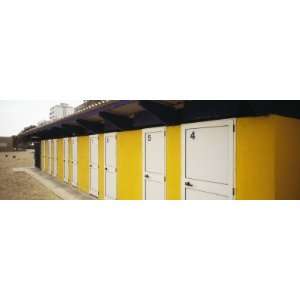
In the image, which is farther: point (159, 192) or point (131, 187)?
point (131, 187)

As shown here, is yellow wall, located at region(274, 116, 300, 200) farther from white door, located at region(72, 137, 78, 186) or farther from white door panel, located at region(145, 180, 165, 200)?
white door, located at region(72, 137, 78, 186)

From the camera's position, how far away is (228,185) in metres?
3.67

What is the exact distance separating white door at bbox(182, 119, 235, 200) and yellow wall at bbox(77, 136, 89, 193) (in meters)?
5.42

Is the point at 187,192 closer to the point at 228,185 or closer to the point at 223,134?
the point at 228,185

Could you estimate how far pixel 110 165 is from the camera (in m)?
7.34

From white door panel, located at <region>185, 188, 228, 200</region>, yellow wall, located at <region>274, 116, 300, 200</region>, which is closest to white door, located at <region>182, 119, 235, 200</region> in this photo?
white door panel, located at <region>185, 188, 228, 200</region>

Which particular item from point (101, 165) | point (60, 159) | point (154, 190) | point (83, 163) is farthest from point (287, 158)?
point (60, 159)

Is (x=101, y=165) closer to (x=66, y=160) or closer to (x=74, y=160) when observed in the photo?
(x=74, y=160)

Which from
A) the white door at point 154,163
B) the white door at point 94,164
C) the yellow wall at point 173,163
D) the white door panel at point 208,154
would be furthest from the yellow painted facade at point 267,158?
the white door at point 94,164

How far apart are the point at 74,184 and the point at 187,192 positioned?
706 centimetres

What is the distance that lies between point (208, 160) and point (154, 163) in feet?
5.39

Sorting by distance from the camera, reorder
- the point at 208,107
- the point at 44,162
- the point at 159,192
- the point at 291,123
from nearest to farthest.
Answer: the point at 291,123
the point at 208,107
the point at 159,192
the point at 44,162
